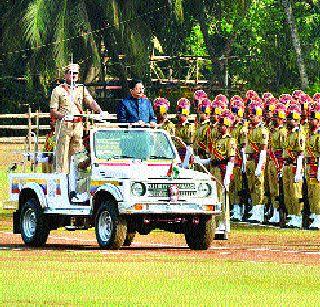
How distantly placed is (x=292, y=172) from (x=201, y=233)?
6962mm

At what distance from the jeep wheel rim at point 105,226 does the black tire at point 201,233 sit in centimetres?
126

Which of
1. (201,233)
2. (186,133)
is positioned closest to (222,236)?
(201,233)

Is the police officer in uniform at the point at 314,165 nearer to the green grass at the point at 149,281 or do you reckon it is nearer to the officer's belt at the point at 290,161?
the officer's belt at the point at 290,161

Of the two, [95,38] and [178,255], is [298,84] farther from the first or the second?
[178,255]

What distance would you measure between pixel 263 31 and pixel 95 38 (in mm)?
6292

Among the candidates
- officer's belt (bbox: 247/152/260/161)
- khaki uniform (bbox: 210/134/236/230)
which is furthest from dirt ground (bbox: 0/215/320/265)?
officer's belt (bbox: 247/152/260/161)

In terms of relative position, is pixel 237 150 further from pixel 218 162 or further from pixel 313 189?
pixel 313 189

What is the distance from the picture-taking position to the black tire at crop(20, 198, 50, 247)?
26.8 meters

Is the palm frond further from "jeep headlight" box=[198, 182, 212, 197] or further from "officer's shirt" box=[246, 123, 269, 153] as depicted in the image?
"jeep headlight" box=[198, 182, 212, 197]

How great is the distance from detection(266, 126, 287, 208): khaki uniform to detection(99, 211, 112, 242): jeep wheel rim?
24.1 feet

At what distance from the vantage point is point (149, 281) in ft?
68.0

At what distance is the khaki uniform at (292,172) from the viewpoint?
32156 mm

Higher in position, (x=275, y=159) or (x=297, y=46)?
(x=297, y=46)

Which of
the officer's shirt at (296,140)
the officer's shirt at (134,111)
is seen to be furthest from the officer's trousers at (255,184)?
the officer's shirt at (134,111)
